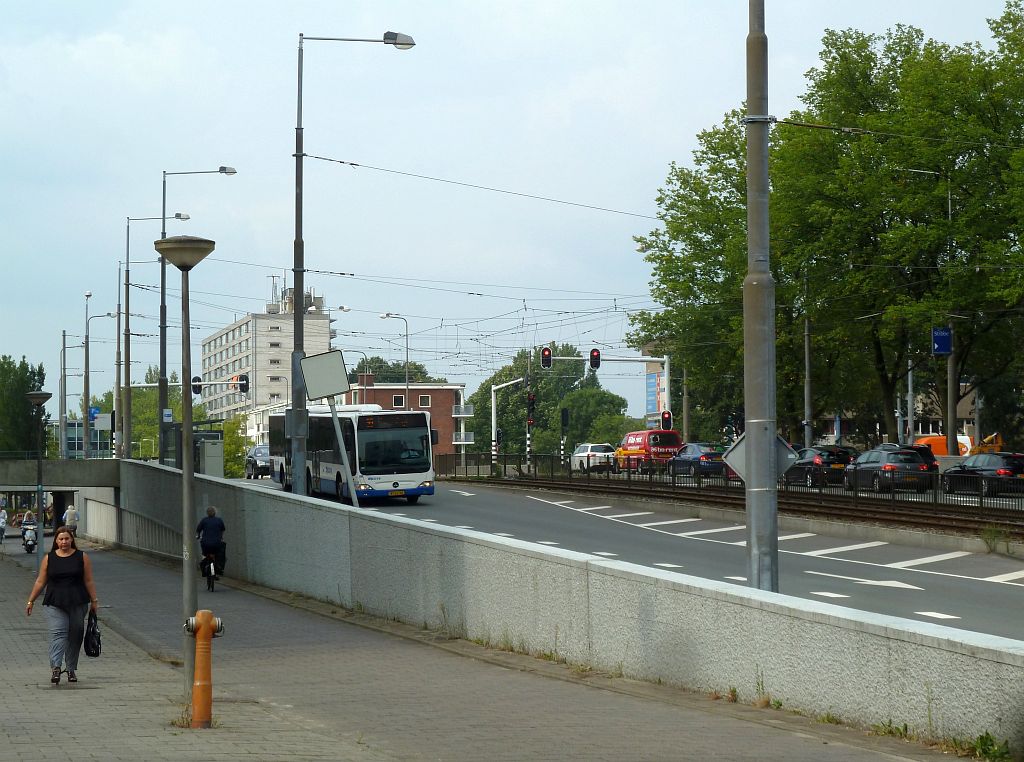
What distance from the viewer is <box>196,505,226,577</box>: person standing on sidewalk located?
79.0 ft

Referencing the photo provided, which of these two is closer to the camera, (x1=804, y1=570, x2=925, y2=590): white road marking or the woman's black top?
the woman's black top

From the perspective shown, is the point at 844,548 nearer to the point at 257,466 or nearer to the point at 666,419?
the point at 666,419

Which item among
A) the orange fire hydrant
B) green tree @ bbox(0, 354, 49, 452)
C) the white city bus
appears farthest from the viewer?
green tree @ bbox(0, 354, 49, 452)

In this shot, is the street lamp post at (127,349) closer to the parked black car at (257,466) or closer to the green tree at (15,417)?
the parked black car at (257,466)

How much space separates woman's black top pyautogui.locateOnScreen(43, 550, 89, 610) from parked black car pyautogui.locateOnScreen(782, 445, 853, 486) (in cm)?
1931

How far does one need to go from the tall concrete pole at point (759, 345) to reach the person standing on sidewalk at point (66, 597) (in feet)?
20.4

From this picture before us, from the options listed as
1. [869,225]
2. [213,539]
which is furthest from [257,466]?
[213,539]

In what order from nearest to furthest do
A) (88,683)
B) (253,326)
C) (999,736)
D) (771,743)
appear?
(999,736) → (771,743) → (88,683) → (253,326)

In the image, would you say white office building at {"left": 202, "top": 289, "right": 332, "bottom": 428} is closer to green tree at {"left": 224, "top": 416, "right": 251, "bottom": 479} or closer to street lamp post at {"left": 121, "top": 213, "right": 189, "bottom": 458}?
green tree at {"left": 224, "top": 416, "right": 251, "bottom": 479}

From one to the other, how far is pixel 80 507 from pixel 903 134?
43.4 m

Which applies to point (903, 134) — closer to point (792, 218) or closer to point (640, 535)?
point (792, 218)

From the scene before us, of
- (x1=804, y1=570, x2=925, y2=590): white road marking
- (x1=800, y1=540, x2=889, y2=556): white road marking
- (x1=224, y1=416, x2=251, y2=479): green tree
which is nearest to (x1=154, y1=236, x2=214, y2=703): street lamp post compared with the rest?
(x1=804, y1=570, x2=925, y2=590): white road marking

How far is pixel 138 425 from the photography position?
469 ft

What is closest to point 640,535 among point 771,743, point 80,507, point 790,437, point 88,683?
point 88,683
